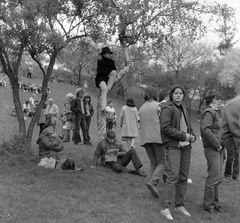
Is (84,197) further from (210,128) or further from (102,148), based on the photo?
(210,128)

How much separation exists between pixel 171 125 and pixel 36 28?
4.13 meters

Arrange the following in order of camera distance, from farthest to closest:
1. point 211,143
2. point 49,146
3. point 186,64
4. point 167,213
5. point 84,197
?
point 186,64 < point 49,146 < point 84,197 < point 211,143 < point 167,213

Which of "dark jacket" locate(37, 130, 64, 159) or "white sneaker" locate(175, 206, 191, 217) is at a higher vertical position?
"dark jacket" locate(37, 130, 64, 159)

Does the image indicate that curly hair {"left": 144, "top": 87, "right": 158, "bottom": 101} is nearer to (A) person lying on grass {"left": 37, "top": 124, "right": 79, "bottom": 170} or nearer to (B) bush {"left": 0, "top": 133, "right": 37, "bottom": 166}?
(A) person lying on grass {"left": 37, "top": 124, "right": 79, "bottom": 170}

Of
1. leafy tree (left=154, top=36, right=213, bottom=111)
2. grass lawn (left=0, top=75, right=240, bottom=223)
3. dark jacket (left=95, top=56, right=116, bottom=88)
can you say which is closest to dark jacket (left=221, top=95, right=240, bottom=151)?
grass lawn (left=0, top=75, right=240, bottom=223)

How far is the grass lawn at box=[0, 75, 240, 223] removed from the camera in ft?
16.3

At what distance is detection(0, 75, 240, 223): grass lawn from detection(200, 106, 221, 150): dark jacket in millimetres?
1246

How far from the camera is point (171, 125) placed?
5.21 meters

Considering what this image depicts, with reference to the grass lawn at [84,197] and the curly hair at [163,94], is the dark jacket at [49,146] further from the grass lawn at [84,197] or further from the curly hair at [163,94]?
the curly hair at [163,94]

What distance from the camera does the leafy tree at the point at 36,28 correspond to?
24.2ft

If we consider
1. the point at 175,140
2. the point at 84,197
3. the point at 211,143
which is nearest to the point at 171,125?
the point at 175,140

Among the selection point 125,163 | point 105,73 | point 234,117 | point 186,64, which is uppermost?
point 186,64

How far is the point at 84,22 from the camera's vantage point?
9.23 meters

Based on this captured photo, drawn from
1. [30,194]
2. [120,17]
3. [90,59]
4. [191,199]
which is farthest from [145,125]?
[90,59]
